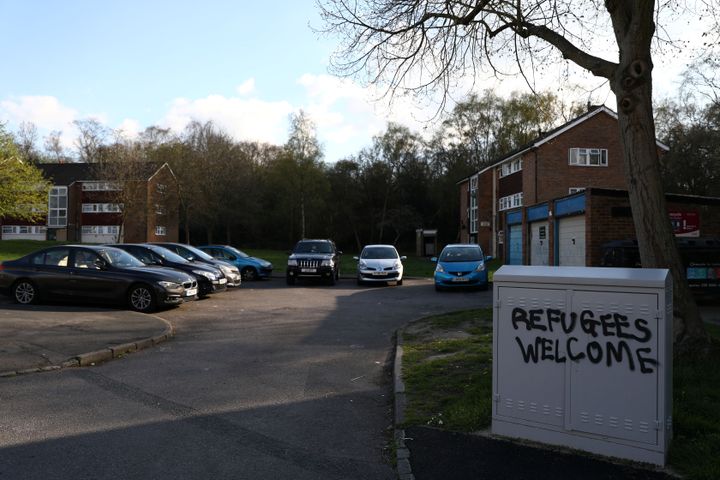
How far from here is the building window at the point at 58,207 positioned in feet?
213

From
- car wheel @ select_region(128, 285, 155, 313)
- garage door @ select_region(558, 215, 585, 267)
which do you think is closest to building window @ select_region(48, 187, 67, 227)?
garage door @ select_region(558, 215, 585, 267)

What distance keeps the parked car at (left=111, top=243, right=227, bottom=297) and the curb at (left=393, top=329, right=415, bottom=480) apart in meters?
9.49

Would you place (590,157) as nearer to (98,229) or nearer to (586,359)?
(586,359)

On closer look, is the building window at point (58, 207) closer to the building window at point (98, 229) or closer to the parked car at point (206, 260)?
Result: the building window at point (98, 229)

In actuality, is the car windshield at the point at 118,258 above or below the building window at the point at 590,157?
below

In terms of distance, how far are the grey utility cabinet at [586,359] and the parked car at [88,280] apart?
10.3 metres

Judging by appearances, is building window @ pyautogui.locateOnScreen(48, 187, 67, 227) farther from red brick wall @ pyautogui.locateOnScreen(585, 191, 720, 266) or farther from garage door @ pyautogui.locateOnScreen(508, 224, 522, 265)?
red brick wall @ pyautogui.locateOnScreen(585, 191, 720, 266)

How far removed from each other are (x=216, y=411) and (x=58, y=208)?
67864 mm

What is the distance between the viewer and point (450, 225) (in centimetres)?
6600

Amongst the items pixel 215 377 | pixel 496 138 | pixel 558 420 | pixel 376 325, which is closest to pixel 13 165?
pixel 376 325

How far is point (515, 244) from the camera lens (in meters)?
33.4

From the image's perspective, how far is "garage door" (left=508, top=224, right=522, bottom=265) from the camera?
107 ft

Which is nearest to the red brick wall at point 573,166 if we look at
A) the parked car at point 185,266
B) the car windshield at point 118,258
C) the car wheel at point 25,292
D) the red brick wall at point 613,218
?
the red brick wall at point 613,218

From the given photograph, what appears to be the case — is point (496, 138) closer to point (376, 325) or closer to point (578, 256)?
point (578, 256)
